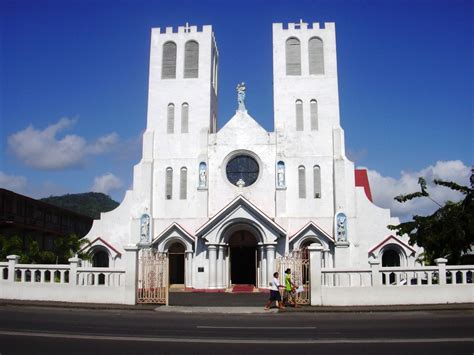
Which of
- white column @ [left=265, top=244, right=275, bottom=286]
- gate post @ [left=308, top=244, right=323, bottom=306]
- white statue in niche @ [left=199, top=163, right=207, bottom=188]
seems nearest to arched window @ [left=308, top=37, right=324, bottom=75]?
white statue in niche @ [left=199, top=163, right=207, bottom=188]

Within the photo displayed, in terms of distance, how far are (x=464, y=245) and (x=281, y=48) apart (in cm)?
1907

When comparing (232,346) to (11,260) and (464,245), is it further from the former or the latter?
(464,245)

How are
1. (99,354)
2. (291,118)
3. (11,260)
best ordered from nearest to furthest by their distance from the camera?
(99,354), (11,260), (291,118)

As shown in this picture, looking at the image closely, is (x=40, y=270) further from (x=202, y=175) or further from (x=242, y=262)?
(x=242, y=262)

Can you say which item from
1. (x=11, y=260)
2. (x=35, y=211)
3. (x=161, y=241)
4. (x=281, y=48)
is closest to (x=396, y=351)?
(x=11, y=260)

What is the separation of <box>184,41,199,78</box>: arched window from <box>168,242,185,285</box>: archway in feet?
38.7

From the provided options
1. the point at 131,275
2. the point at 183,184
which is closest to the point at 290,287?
the point at 131,275

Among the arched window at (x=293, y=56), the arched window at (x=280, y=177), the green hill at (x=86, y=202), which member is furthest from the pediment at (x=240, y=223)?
the green hill at (x=86, y=202)

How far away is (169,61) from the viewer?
36.4m

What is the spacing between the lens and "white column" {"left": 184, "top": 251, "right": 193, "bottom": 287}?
32.5m

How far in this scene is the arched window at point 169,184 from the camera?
34156 millimetres

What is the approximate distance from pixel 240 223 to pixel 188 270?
448 centimetres

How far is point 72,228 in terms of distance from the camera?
63.3 metres

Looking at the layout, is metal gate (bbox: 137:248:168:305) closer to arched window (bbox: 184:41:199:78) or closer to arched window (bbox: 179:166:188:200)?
arched window (bbox: 179:166:188:200)
